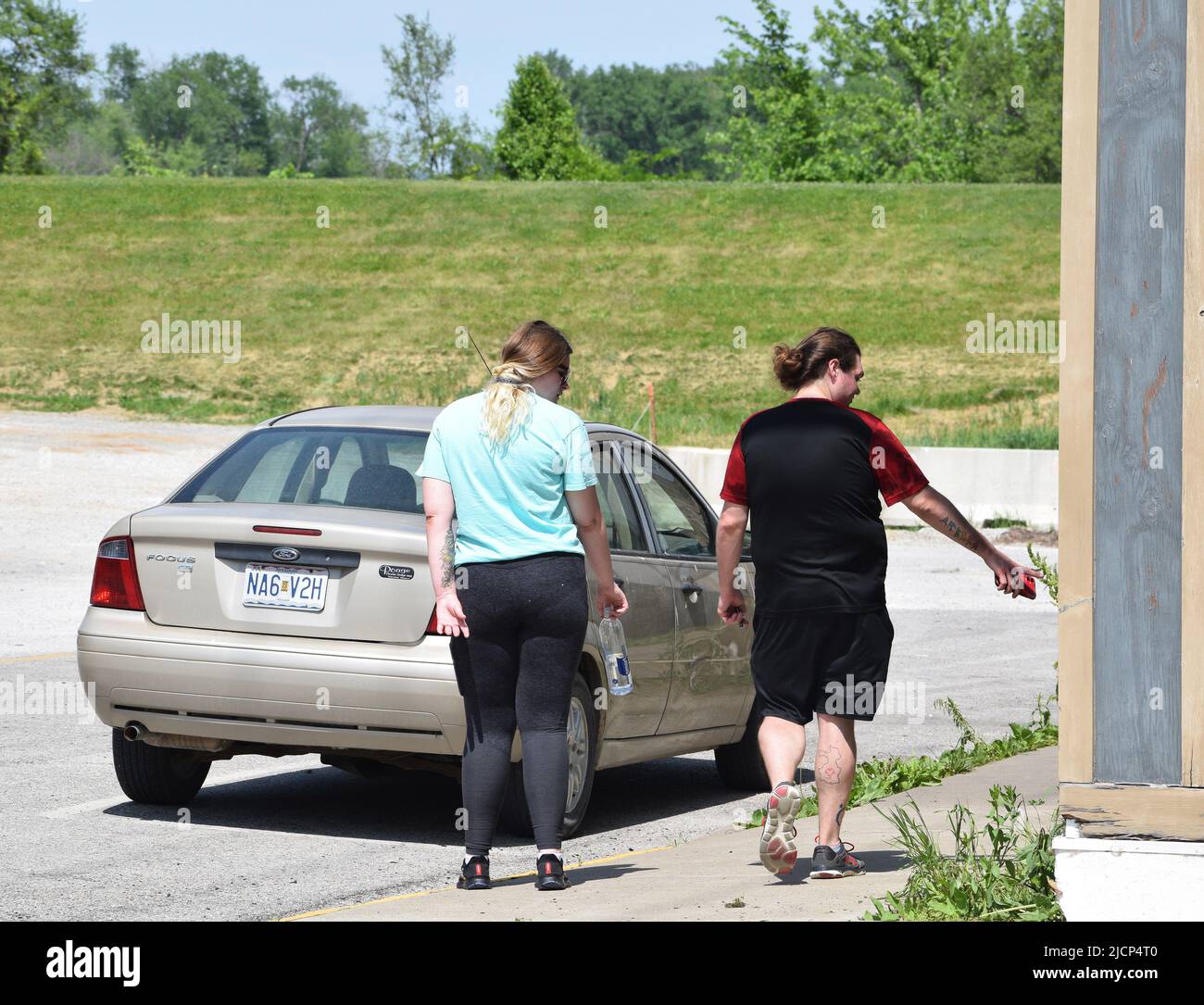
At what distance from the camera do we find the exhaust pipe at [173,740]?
7.09m

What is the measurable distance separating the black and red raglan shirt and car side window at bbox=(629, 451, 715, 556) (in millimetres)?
2179

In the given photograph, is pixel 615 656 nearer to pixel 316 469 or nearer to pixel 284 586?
pixel 284 586

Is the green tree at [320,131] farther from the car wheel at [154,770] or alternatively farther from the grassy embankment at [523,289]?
the car wheel at [154,770]

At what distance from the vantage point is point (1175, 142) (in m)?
4.70

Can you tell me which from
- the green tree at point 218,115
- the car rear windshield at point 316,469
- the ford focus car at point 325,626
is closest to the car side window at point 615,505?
the ford focus car at point 325,626

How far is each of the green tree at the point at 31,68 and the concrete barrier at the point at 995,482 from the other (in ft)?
185

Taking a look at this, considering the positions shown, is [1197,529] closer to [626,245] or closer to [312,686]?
[312,686]

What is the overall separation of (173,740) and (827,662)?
2.91 metres

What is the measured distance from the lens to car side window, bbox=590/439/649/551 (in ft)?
25.1

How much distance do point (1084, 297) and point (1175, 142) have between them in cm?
48

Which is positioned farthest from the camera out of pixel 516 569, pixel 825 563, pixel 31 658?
pixel 31 658

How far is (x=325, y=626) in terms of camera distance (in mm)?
6820

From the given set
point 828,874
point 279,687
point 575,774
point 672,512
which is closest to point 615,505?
point 672,512

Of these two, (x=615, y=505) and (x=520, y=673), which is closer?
(x=520, y=673)
